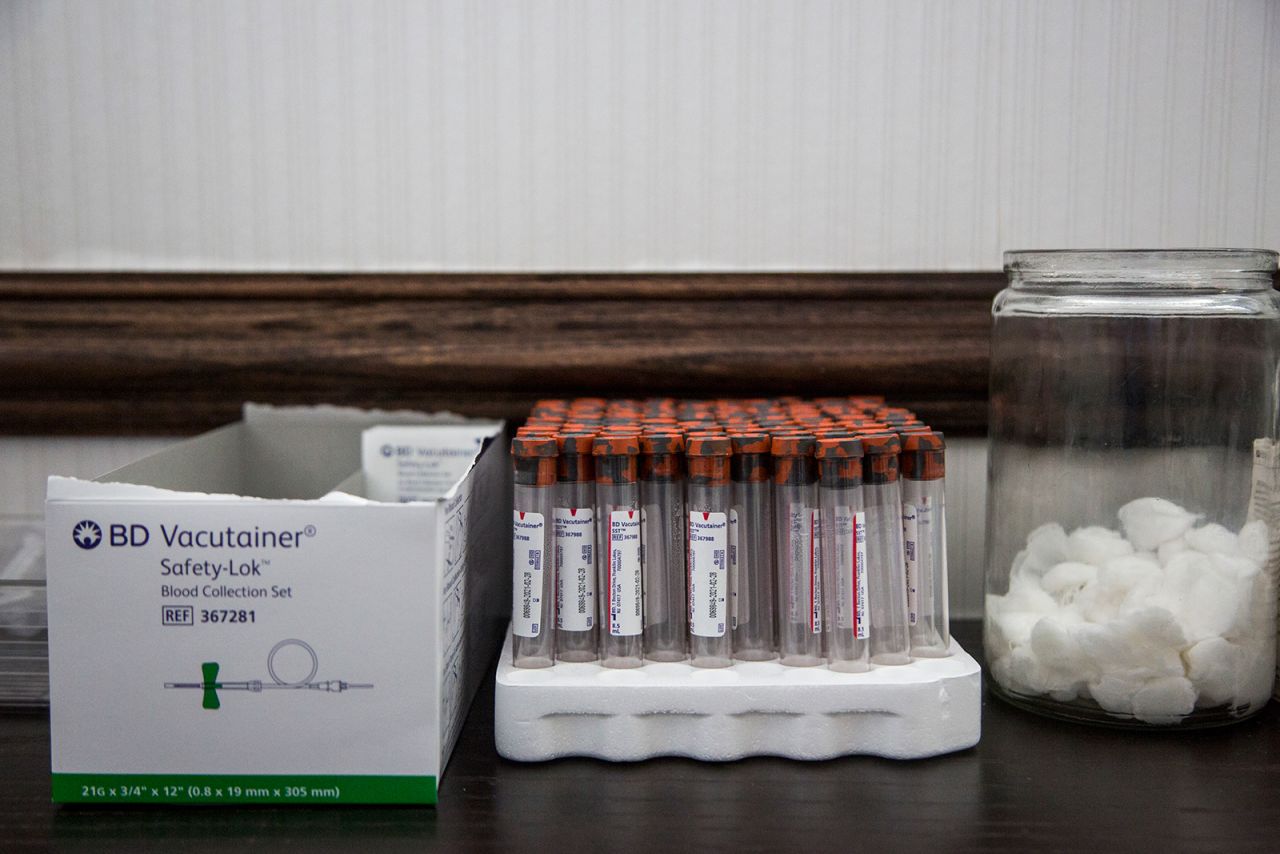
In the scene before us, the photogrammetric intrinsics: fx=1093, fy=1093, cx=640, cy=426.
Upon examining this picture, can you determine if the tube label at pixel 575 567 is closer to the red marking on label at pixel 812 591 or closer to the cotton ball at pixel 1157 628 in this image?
the red marking on label at pixel 812 591

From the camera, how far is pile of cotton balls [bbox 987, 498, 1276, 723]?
0.79 metres

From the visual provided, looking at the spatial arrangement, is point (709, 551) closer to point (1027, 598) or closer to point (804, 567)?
point (804, 567)

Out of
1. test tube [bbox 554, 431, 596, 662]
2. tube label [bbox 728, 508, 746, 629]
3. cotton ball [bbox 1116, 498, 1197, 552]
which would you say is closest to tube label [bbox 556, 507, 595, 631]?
test tube [bbox 554, 431, 596, 662]

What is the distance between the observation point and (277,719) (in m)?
0.69

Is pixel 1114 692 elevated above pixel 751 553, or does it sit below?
below

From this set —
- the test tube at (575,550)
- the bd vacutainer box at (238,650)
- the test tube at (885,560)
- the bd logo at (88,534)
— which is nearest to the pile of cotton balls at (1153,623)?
the test tube at (885,560)

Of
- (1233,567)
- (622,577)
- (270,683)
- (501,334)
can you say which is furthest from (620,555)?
(1233,567)

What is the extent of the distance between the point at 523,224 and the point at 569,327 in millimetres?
112

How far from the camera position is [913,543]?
31.5 inches

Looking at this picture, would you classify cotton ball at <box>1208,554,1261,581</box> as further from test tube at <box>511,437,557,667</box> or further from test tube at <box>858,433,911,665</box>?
test tube at <box>511,437,557,667</box>

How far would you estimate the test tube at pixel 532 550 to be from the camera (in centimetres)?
78

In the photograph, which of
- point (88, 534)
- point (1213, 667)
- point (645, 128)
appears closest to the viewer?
point (88, 534)

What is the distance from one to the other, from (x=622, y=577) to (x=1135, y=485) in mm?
422

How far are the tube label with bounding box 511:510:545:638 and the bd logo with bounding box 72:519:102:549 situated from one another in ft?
0.88
